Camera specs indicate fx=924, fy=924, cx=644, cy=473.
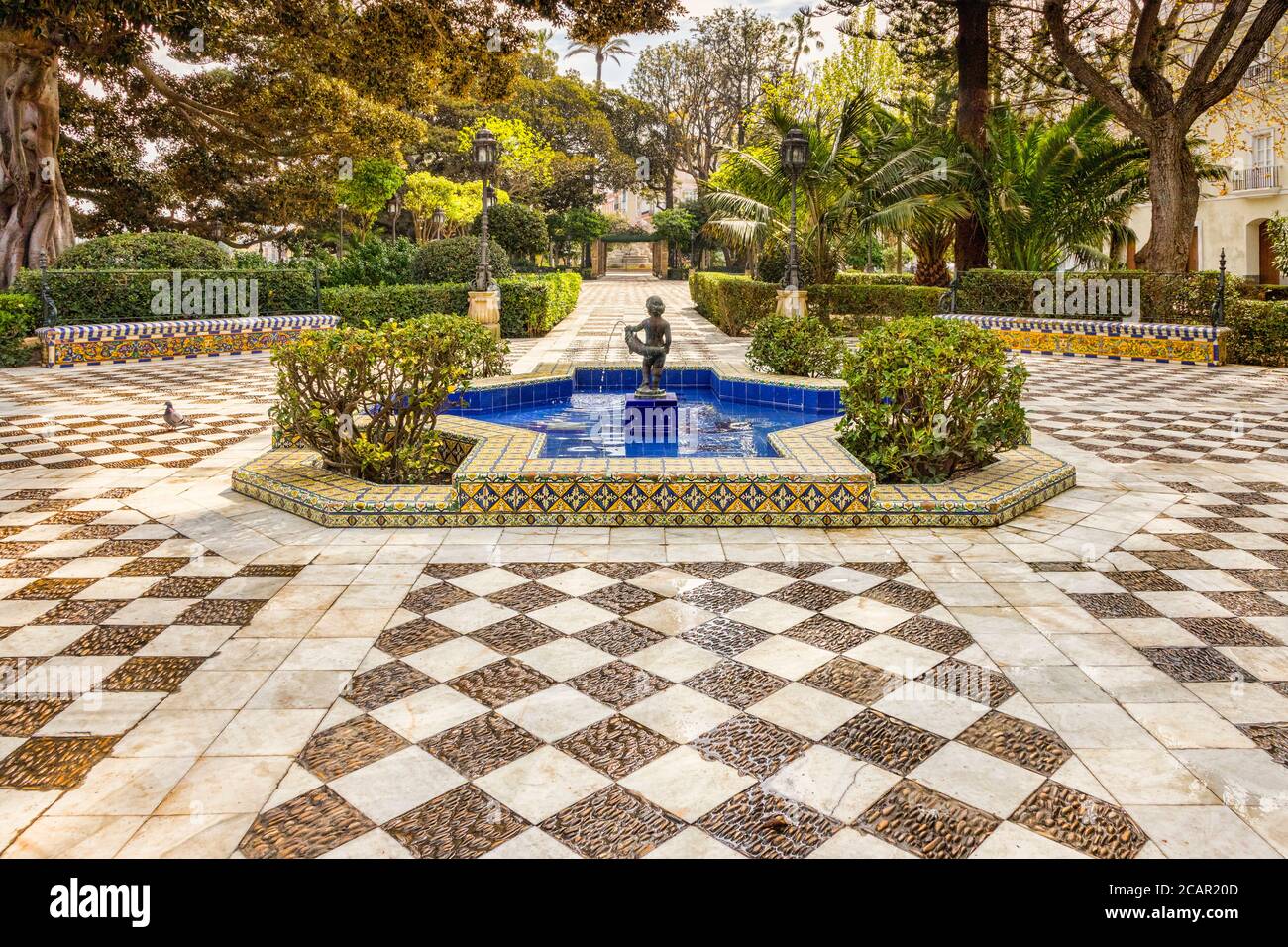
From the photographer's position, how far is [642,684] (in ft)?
11.7

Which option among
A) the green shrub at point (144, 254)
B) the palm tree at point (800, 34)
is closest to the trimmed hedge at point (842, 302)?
the green shrub at point (144, 254)

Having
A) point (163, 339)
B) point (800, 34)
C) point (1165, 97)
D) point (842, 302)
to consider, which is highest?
point (800, 34)

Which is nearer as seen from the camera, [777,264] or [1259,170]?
[777,264]

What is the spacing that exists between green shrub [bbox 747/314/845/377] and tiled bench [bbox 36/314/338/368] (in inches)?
258

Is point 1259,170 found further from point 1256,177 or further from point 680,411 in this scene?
point 680,411

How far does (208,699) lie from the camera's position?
3.46m

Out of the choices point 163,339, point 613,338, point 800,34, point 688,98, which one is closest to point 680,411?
point 613,338

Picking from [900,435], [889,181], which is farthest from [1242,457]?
[889,181]

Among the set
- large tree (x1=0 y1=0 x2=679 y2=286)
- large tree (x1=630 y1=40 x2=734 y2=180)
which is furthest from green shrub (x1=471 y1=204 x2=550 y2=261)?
large tree (x1=630 y1=40 x2=734 y2=180)

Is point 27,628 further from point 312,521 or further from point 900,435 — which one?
point 900,435

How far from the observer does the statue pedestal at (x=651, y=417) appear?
8812 mm

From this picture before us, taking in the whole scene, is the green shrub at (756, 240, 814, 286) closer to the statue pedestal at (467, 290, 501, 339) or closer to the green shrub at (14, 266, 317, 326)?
the statue pedestal at (467, 290, 501, 339)

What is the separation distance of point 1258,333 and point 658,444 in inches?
428
